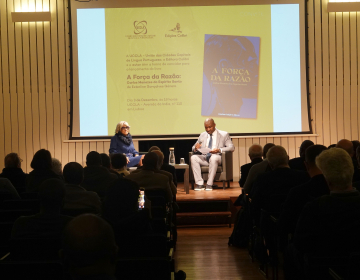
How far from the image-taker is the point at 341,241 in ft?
6.05

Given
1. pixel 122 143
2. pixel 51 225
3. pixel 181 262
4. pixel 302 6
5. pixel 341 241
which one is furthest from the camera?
pixel 302 6

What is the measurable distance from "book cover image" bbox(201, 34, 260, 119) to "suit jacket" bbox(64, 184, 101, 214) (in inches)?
197

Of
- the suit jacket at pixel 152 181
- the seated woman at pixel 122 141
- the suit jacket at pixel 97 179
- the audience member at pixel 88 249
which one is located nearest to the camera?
the audience member at pixel 88 249

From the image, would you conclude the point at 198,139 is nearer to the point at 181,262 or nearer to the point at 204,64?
the point at 204,64

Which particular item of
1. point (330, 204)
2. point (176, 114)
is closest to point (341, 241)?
point (330, 204)

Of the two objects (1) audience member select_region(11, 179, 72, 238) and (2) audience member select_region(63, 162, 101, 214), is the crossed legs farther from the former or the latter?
(1) audience member select_region(11, 179, 72, 238)

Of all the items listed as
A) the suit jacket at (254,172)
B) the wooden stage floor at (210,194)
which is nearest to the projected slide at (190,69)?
the wooden stage floor at (210,194)

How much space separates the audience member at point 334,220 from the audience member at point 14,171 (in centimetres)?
322

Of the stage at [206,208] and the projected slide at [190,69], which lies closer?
the stage at [206,208]

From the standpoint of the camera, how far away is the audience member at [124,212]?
6.86 ft

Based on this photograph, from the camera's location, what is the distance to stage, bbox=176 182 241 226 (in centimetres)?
551

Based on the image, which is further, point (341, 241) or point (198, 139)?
point (198, 139)

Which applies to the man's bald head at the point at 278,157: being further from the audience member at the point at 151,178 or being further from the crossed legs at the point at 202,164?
the crossed legs at the point at 202,164

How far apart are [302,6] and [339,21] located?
0.78 metres
